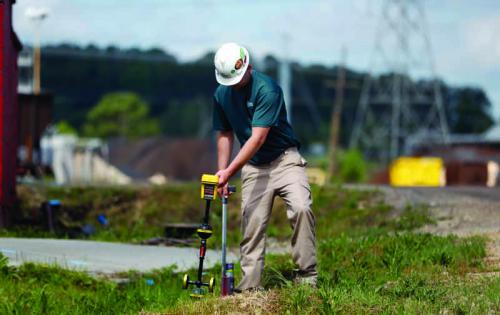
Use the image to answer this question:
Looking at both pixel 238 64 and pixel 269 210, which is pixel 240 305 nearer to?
pixel 269 210

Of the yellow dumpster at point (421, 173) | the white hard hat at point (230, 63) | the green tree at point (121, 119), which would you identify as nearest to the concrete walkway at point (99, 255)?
the white hard hat at point (230, 63)

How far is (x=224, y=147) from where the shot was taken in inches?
372

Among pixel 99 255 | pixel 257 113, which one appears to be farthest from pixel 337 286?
pixel 99 255

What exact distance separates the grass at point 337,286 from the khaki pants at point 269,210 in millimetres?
257

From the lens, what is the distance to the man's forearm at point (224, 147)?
939 cm

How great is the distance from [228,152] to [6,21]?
6211mm

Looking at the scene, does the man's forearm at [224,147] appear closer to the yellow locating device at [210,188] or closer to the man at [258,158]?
the man at [258,158]

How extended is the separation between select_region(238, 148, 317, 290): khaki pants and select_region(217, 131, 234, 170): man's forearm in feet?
0.74

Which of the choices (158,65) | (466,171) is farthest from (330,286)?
(158,65)

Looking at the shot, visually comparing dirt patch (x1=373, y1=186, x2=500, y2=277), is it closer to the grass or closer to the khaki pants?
the grass

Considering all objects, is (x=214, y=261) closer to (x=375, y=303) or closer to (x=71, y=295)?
(x=71, y=295)

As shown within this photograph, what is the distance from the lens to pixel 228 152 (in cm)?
944

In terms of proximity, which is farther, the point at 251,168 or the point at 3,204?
the point at 3,204

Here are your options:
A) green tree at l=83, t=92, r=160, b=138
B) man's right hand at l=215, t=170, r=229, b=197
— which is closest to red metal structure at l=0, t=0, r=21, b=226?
man's right hand at l=215, t=170, r=229, b=197
